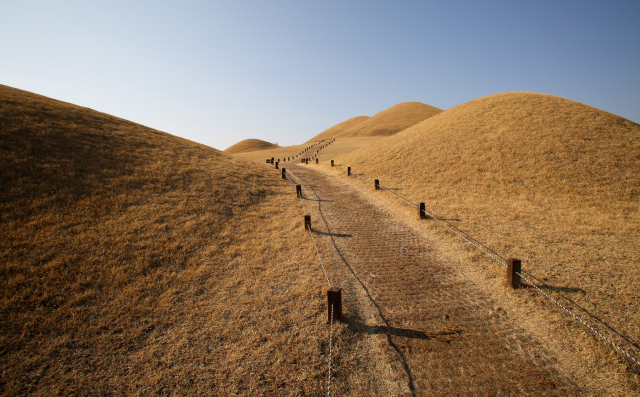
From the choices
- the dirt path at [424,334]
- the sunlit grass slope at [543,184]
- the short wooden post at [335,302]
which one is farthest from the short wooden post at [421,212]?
the short wooden post at [335,302]

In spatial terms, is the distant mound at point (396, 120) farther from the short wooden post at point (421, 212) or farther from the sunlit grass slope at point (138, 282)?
the sunlit grass slope at point (138, 282)

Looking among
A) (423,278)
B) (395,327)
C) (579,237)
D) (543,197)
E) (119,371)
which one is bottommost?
(119,371)

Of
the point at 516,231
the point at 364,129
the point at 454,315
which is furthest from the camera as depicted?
the point at 364,129

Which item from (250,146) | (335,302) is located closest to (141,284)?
(335,302)

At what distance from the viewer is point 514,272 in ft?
18.9

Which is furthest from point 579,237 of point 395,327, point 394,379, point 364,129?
point 364,129

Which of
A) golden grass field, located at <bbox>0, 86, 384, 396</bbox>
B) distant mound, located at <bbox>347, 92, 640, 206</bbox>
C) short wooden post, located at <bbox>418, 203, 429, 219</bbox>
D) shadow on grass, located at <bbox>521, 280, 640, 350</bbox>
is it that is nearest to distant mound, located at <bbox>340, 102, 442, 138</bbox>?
Result: distant mound, located at <bbox>347, 92, 640, 206</bbox>

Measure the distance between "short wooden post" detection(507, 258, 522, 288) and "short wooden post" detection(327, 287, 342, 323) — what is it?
396cm

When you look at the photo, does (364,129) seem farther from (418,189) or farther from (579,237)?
(579,237)

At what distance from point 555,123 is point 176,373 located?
25.5m

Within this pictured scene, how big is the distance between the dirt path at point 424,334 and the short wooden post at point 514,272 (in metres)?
0.73

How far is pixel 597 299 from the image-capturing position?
529 cm

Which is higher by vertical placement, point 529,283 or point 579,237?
point 579,237

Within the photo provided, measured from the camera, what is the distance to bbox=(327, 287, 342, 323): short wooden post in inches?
189
